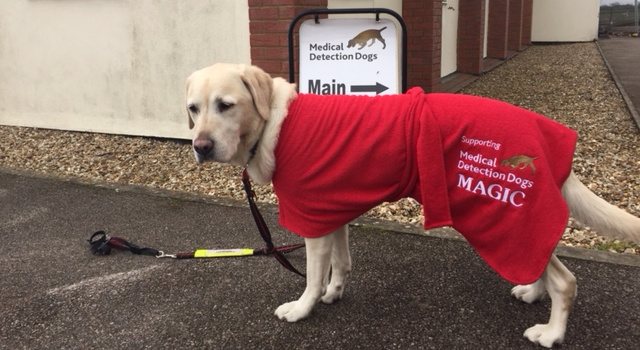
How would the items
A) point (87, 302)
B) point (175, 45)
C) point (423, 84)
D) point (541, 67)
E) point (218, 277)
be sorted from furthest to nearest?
1. point (541, 67)
2. point (423, 84)
3. point (175, 45)
4. point (218, 277)
5. point (87, 302)

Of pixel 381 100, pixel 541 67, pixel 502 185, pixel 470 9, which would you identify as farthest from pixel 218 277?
pixel 541 67

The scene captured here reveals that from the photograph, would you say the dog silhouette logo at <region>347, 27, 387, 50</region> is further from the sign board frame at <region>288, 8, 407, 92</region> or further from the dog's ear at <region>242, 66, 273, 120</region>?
the dog's ear at <region>242, 66, 273, 120</region>

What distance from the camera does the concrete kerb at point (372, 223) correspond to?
11.3 ft

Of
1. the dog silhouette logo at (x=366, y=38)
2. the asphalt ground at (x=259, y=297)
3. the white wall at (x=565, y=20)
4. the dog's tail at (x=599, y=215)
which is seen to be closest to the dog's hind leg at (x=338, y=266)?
the asphalt ground at (x=259, y=297)

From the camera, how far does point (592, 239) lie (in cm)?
378

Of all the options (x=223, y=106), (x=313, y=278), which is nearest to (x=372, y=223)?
(x=313, y=278)

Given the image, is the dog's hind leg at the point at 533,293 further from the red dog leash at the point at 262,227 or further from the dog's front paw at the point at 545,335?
the red dog leash at the point at 262,227

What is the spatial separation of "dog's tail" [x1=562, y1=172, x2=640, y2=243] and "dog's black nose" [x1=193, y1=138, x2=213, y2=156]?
→ 5.99 ft

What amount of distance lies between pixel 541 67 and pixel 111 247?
13.1m

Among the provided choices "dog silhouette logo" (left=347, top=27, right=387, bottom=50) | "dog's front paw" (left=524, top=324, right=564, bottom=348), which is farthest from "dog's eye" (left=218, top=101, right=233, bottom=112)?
"dog silhouette logo" (left=347, top=27, right=387, bottom=50)

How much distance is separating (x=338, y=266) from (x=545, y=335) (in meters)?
1.20

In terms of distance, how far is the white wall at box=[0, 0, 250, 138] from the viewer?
632cm

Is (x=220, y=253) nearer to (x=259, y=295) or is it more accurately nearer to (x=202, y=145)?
(x=259, y=295)

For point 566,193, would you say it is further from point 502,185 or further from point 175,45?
point 175,45
